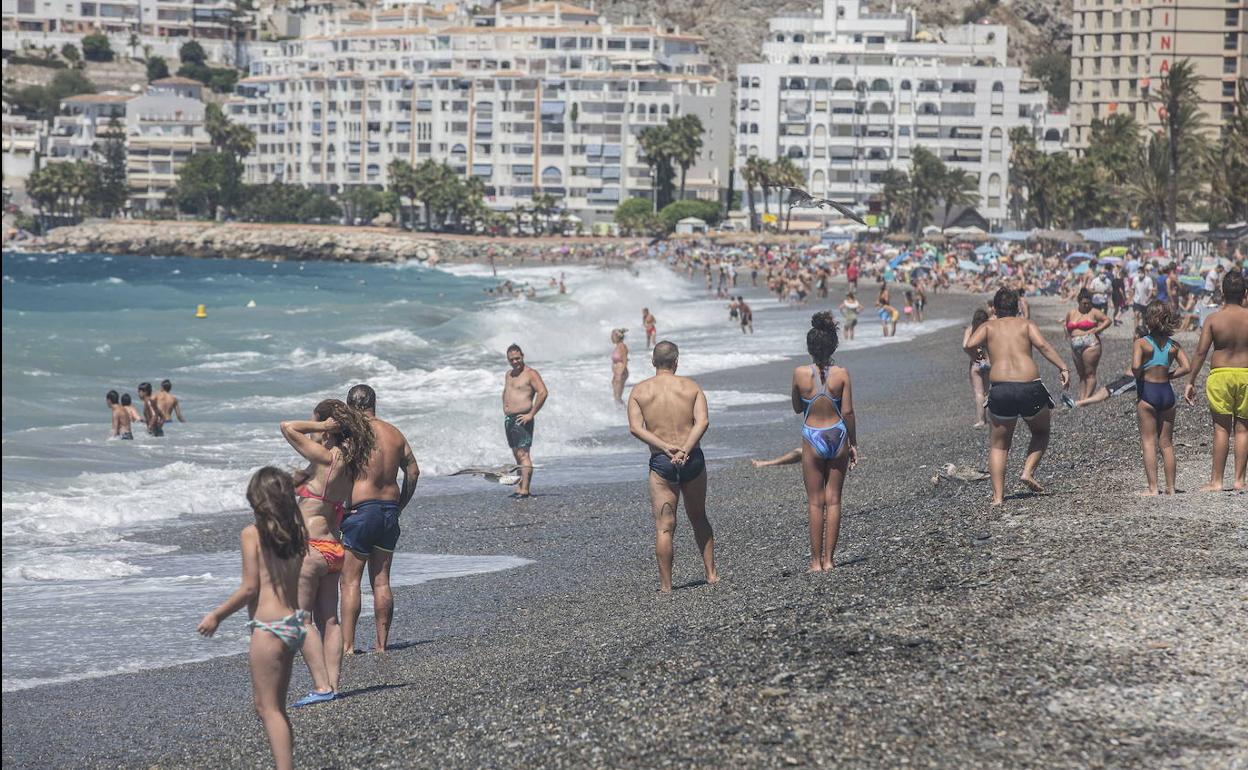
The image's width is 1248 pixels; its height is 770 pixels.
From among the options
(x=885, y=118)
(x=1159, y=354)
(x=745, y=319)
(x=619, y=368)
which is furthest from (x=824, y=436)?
(x=885, y=118)

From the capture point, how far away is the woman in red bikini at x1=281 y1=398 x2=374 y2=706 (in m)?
7.96

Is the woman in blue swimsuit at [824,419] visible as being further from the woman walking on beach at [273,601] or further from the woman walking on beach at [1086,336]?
the woman walking on beach at [1086,336]

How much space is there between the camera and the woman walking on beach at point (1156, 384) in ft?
35.2

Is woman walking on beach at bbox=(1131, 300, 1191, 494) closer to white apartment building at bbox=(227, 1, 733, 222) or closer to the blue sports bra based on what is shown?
the blue sports bra

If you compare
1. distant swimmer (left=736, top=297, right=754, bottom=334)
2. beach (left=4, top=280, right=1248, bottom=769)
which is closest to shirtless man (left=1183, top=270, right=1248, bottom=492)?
beach (left=4, top=280, right=1248, bottom=769)

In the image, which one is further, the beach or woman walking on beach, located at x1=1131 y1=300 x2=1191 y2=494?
woman walking on beach, located at x1=1131 y1=300 x2=1191 y2=494

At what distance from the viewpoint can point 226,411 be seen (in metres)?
25.5

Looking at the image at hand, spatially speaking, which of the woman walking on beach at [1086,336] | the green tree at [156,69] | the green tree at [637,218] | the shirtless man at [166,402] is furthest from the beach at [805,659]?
the green tree at [156,69]

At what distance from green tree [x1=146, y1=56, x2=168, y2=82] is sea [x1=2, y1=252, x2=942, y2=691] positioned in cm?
13363

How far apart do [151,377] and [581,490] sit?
68.0ft

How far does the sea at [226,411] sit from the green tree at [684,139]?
5052 cm

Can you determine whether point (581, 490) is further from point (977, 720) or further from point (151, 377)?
point (151, 377)

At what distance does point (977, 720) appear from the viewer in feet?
20.8

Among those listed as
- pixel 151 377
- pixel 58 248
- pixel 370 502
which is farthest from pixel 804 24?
pixel 370 502
